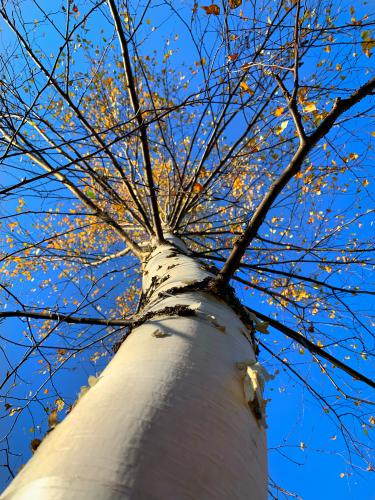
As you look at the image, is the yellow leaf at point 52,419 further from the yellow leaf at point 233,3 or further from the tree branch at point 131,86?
the yellow leaf at point 233,3

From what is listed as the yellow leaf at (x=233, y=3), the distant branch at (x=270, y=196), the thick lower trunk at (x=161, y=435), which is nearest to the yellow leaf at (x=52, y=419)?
the thick lower trunk at (x=161, y=435)

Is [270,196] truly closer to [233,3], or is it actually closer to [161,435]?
[161,435]

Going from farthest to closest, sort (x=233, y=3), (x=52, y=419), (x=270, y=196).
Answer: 1. (x=233, y=3)
2. (x=270, y=196)
3. (x=52, y=419)

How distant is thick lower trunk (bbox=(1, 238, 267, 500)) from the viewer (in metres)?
0.54

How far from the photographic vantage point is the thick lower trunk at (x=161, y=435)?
0.54 m

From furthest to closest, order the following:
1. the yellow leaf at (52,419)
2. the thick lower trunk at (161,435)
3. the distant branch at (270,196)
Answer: the distant branch at (270,196), the yellow leaf at (52,419), the thick lower trunk at (161,435)

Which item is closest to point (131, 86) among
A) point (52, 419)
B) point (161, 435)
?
point (52, 419)

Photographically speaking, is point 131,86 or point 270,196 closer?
→ point 270,196

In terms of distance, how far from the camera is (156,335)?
1.06 metres

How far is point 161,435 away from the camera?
2.09ft

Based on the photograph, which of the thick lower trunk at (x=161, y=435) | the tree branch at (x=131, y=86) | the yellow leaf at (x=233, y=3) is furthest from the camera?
the yellow leaf at (x=233, y=3)

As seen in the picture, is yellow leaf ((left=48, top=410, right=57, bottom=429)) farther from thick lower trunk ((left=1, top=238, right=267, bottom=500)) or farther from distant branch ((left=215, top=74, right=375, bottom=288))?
distant branch ((left=215, top=74, right=375, bottom=288))

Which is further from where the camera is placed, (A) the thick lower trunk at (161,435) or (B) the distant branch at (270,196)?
(B) the distant branch at (270,196)

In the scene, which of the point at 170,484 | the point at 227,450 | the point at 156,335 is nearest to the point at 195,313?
the point at 156,335
